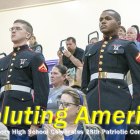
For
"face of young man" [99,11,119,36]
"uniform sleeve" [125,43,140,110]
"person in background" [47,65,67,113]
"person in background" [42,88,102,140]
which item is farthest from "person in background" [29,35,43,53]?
"person in background" [42,88,102,140]

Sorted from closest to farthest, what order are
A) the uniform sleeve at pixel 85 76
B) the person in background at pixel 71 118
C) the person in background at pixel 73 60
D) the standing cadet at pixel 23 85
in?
the person in background at pixel 71 118 → the standing cadet at pixel 23 85 → the uniform sleeve at pixel 85 76 → the person in background at pixel 73 60

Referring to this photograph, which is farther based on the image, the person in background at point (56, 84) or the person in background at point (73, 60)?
the person in background at point (73, 60)

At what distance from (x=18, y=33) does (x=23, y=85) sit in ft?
1.46

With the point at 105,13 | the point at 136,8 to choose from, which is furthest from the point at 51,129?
the point at 136,8

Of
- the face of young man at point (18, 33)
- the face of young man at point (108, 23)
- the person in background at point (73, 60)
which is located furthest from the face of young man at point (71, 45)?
the face of young man at point (108, 23)

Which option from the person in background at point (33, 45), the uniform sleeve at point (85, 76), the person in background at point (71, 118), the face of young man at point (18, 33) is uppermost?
the face of young man at point (18, 33)

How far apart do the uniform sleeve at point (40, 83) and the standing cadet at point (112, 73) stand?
1.08 feet

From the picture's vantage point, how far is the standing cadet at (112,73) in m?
3.31

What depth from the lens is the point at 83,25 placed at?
27.2 ft

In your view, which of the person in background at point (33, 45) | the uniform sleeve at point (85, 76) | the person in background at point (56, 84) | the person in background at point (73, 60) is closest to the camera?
the uniform sleeve at point (85, 76)

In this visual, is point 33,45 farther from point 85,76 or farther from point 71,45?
point 85,76

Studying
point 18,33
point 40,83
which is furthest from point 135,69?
point 18,33

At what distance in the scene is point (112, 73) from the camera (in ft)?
11.0

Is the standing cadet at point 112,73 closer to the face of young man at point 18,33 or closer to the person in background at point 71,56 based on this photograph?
the face of young man at point 18,33
